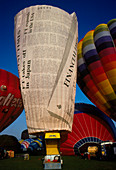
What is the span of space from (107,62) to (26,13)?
8319 millimetres

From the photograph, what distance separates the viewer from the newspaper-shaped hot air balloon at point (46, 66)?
37.1 feet

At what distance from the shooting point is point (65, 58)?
1241 cm

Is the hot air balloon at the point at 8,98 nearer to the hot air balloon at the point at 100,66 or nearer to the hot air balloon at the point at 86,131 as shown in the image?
the hot air balloon at the point at 86,131

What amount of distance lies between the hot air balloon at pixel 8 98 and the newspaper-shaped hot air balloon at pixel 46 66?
13.7 feet

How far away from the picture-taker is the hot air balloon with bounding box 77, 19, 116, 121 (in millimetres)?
15422

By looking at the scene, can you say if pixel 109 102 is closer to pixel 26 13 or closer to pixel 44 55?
pixel 44 55

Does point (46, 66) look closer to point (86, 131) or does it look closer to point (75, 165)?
point (75, 165)

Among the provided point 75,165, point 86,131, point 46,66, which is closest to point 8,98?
point 46,66

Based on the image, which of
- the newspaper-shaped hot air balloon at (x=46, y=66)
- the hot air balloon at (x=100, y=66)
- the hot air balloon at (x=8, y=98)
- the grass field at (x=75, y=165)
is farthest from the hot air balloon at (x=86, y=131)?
the hot air balloon at (x=8, y=98)


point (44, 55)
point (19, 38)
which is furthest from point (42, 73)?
point (19, 38)

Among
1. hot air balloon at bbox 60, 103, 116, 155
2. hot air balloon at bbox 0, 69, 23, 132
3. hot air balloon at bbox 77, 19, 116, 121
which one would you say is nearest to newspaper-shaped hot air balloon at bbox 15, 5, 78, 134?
hot air balloon at bbox 77, 19, 116, 121

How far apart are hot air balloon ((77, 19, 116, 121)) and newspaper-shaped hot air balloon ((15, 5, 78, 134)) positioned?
11.5 ft

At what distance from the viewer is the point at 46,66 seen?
11.7 m

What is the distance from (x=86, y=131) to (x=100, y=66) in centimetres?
670
